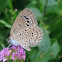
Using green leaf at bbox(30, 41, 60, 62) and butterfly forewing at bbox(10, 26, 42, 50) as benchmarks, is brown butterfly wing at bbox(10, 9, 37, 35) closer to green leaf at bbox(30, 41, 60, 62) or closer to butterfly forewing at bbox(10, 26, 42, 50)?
butterfly forewing at bbox(10, 26, 42, 50)

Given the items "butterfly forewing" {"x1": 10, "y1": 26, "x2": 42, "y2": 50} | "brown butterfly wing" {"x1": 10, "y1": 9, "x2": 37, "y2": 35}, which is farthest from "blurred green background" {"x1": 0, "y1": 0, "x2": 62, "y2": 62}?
"brown butterfly wing" {"x1": 10, "y1": 9, "x2": 37, "y2": 35}

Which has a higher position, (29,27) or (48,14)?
(48,14)

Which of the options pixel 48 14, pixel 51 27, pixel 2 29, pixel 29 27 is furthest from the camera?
pixel 48 14

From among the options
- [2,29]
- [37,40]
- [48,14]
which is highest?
[48,14]

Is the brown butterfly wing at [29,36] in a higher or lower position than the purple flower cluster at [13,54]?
higher

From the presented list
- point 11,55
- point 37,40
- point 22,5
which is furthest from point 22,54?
point 22,5

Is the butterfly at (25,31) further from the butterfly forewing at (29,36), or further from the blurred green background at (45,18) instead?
the blurred green background at (45,18)

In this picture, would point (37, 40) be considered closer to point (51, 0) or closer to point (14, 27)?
point (14, 27)

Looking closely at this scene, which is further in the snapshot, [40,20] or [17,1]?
[17,1]

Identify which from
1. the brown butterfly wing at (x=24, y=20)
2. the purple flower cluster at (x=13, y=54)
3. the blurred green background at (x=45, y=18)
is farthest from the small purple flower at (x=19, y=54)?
the blurred green background at (x=45, y=18)
